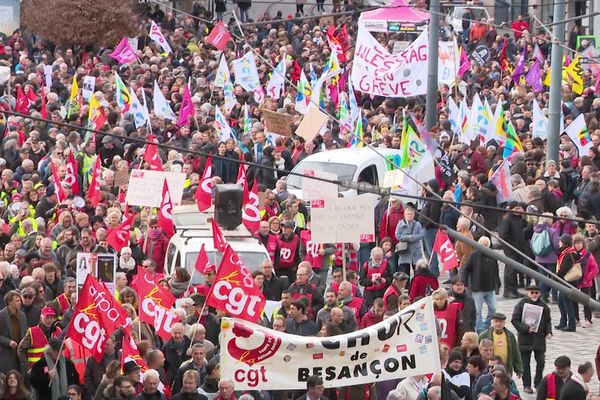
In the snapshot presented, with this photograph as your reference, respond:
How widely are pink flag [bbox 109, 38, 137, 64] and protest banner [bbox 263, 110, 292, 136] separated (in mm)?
11744

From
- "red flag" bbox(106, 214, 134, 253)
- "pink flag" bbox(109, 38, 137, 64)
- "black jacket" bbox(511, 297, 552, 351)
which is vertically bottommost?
"black jacket" bbox(511, 297, 552, 351)

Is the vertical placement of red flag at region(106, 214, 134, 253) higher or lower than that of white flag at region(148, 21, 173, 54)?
lower

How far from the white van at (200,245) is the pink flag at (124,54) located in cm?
1746

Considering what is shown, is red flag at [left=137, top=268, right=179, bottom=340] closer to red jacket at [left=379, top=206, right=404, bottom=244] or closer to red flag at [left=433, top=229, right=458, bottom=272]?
red flag at [left=433, top=229, right=458, bottom=272]

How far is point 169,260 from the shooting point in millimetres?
21375

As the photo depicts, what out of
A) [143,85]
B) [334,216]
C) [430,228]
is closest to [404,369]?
[334,216]

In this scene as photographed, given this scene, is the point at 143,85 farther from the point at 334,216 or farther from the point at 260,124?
the point at 334,216

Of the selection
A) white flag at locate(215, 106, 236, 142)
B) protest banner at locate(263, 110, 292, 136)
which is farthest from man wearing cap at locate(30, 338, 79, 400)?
white flag at locate(215, 106, 236, 142)

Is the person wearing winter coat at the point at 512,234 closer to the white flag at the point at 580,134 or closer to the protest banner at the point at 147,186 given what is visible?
the protest banner at the point at 147,186

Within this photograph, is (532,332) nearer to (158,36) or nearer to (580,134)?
(580,134)

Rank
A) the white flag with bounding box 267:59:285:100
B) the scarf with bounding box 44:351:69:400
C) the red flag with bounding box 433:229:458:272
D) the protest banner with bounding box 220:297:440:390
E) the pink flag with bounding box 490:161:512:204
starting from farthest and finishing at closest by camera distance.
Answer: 1. the white flag with bounding box 267:59:285:100
2. the pink flag with bounding box 490:161:512:204
3. the red flag with bounding box 433:229:458:272
4. the scarf with bounding box 44:351:69:400
5. the protest banner with bounding box 220:297:440:390

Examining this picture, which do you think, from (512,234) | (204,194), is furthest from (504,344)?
(204,194)

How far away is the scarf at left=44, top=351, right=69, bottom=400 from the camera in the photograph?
643 inches

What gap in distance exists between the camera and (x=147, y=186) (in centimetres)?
2228
